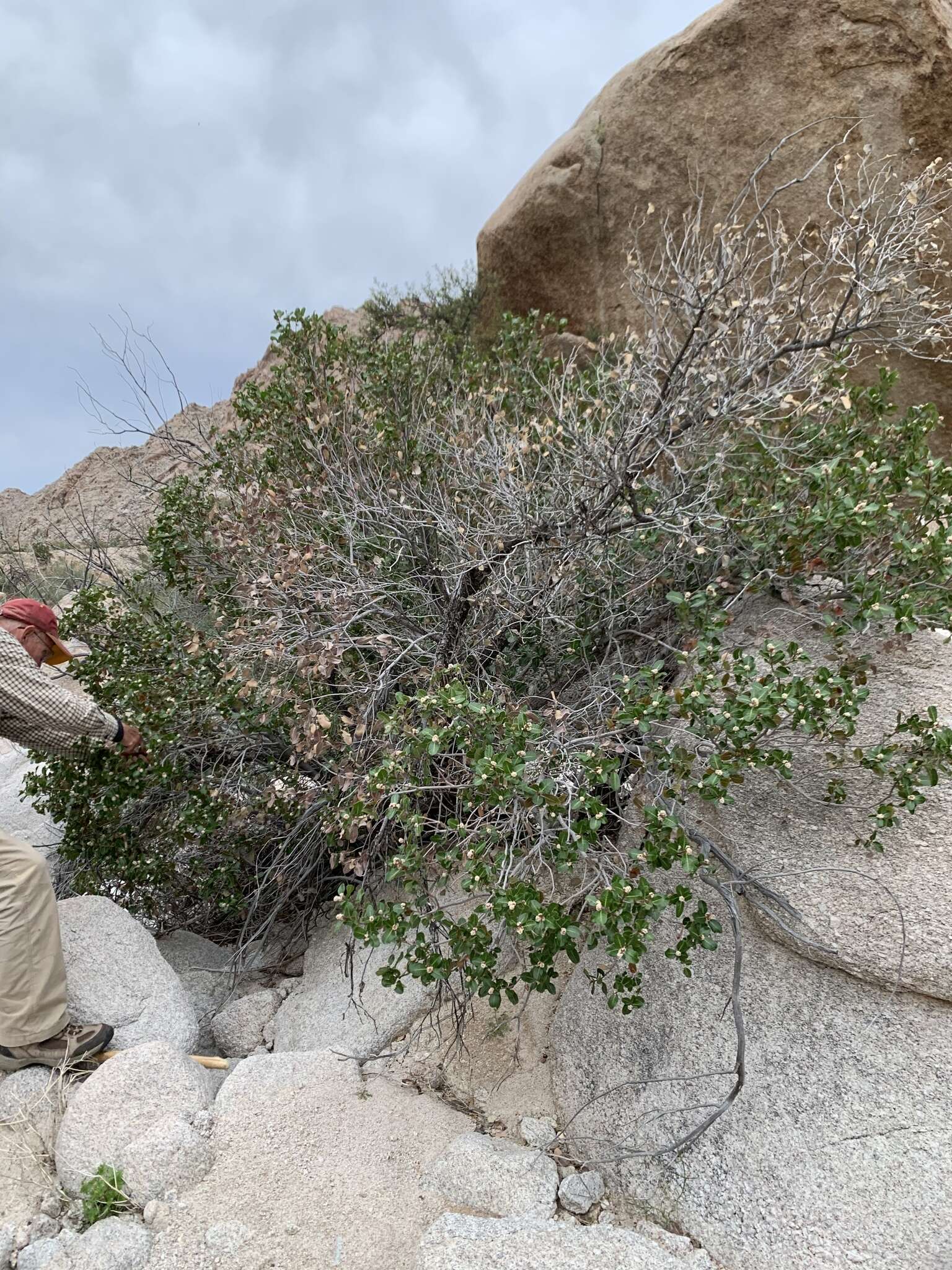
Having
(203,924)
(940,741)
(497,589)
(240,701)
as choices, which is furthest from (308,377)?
(940,741)

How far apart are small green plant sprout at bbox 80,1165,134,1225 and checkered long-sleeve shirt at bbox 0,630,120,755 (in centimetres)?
171

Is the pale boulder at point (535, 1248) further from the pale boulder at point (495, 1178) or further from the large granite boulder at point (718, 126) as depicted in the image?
the large granite boulder at point (718, 126)

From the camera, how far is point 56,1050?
3.62 m

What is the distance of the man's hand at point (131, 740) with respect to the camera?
13.9 ft

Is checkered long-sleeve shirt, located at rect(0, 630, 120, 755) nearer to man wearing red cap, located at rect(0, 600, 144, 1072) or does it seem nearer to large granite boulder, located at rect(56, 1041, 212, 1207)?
man wearing red cap, located at rect(0, 600, 144, 1072)

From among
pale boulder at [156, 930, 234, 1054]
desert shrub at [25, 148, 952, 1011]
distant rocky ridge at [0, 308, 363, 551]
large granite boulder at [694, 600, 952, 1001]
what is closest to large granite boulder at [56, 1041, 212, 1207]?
pale boulder at [156, 930, 234, 1054]

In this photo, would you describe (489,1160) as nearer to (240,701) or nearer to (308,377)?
(240,701)

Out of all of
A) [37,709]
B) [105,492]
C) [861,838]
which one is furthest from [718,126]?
[105,492]

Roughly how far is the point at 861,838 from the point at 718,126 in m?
5.17

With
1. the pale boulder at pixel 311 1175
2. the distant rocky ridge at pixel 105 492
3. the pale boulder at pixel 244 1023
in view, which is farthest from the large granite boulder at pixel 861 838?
the distant rocky ridge at pixel 105 492

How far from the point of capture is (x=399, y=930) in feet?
9.63

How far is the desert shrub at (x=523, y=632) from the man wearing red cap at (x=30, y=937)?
71 centimetres

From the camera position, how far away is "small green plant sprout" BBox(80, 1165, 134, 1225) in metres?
2.96

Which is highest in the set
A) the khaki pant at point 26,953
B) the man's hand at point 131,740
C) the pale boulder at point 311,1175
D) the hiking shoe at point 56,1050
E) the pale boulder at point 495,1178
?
the man's hand at point 131,740
